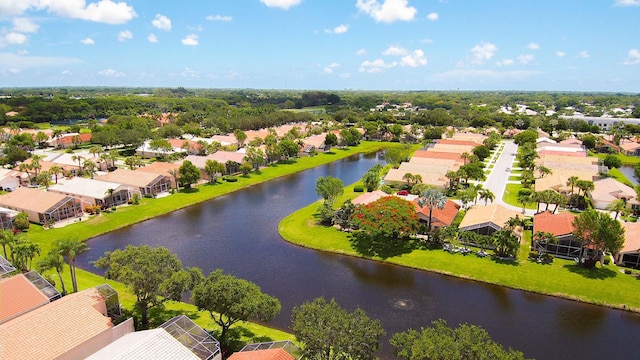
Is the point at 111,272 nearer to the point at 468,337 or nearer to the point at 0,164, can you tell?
the point at 468,337

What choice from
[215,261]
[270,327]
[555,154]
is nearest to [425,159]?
Answer: [555,154]

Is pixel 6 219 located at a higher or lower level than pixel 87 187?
lower

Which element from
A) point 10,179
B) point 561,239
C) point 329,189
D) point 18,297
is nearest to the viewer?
point 18,297

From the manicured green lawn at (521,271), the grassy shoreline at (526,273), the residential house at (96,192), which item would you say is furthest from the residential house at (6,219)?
the grassy shoreline at (526,273)

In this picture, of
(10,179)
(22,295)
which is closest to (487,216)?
(22,295)

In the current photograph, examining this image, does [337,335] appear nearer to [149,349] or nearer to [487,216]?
[149,349]

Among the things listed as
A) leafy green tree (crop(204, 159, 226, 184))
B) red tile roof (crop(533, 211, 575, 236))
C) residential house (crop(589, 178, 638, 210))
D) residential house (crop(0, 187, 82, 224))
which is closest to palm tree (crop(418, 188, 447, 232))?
red tile roof (crop(533, 211, 575, 236))
